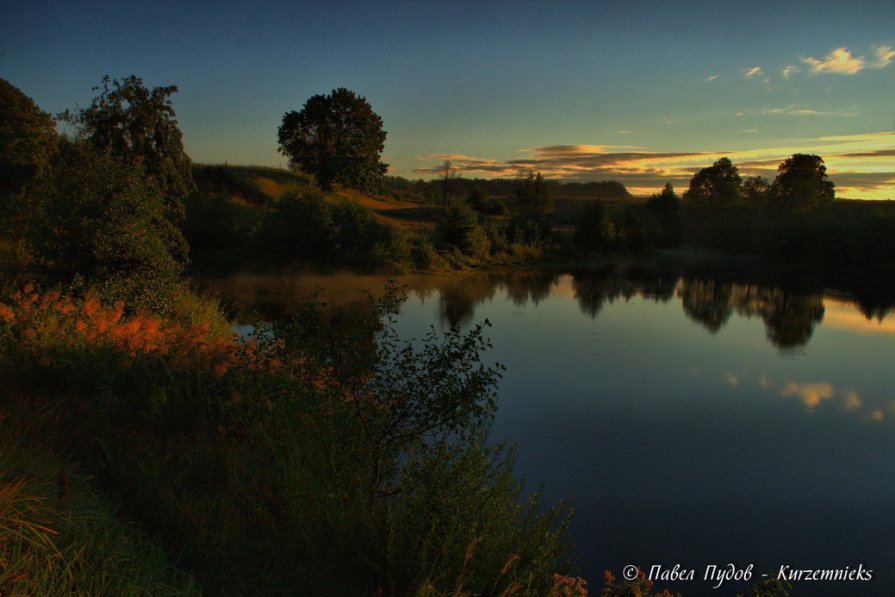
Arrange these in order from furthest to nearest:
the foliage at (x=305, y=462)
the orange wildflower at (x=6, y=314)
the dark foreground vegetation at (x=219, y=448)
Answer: the orange wildflower at (x=6, y=314) < the foliage at (x=305, y=462) < the dark foreground vegetation at (x=219, y=448)

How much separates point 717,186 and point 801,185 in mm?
10029

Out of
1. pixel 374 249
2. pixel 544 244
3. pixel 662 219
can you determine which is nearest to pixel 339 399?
pixel 374 249

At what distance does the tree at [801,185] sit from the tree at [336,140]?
41.9 meters

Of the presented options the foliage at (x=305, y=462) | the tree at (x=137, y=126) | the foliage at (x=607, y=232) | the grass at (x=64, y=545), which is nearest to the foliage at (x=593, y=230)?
the foliage at (x=607, y=232)

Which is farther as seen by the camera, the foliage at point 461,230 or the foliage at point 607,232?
the foliage at point 607,232

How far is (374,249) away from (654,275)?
1983cm

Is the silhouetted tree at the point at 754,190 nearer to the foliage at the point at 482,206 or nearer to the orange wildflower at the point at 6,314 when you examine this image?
the foliage at the point at 482,206

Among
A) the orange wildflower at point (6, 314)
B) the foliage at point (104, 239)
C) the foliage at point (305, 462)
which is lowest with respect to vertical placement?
the foliage at point (305, 462)

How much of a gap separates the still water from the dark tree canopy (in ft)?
49.4

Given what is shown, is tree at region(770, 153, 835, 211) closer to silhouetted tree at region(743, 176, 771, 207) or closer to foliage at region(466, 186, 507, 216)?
silhouetted tree at region(743, 176, 771, 207)

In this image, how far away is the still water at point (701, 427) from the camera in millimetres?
7539

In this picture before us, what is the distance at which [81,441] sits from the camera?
6.71 metres

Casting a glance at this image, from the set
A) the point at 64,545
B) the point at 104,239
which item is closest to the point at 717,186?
the point at 104,239

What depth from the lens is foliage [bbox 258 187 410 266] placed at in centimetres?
3281
